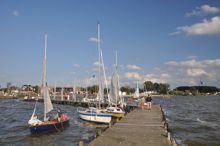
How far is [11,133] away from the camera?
37.7 m

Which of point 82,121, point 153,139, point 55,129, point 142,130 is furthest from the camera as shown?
point 82,121

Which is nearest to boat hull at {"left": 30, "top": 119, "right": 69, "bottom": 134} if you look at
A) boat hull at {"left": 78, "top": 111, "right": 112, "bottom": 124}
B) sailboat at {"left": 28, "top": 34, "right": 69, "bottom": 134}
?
sailboat at {"left": 28, "top": 34, "right": 69, "bottom": 134}

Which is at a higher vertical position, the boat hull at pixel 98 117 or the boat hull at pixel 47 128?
the boat hull at pixel 98 117

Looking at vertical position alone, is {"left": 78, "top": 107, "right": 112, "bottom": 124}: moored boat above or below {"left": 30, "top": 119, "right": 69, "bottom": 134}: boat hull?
above

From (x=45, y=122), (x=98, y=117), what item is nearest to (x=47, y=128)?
(x=45, y=122)

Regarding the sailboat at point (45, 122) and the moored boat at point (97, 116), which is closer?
the sailboat at point (45, 122)

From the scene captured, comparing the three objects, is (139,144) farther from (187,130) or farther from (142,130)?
(187,130)

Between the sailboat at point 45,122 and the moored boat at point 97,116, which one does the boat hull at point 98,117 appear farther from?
the sailboat at point 45,122

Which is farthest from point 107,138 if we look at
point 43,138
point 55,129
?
point 55,129

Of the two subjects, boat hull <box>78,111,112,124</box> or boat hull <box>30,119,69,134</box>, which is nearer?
boat hull <box>30,119,69,134</box>

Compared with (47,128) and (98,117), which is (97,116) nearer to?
(98,117)

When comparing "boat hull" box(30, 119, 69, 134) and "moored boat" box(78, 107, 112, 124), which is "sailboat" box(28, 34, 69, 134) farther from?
"moored boat" box(78, 107, 112, 124)

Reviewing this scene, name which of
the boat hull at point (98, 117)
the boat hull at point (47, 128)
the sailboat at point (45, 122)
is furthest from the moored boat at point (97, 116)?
the boat hull at point (47, 128)

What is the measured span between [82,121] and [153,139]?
92.3 ft
